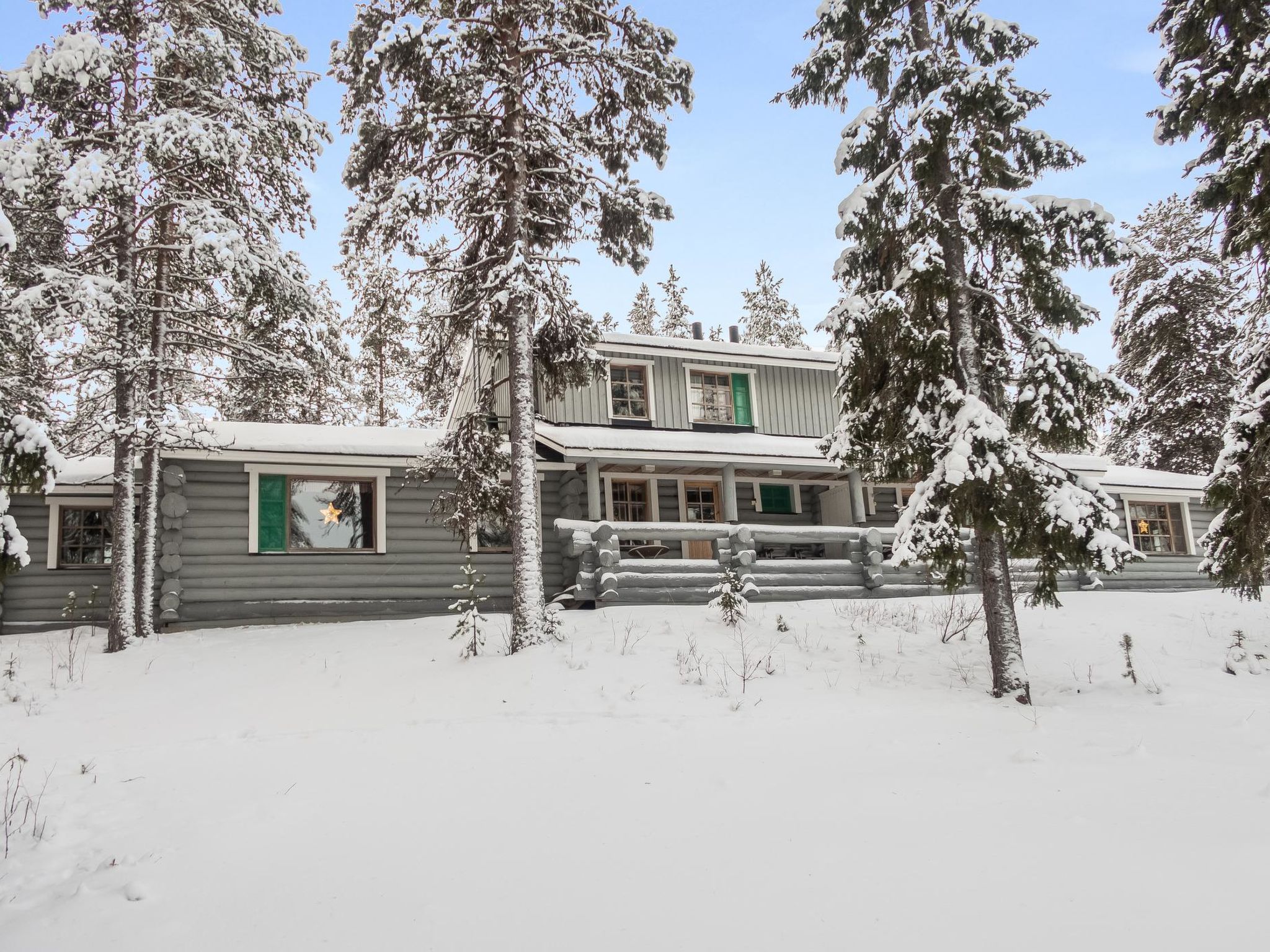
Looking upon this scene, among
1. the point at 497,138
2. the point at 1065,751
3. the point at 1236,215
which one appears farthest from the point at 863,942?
the point at 497,138

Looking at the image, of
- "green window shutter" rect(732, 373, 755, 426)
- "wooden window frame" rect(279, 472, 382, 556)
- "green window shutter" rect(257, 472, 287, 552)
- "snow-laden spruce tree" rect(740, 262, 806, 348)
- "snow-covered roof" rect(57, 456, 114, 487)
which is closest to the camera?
"snow-covered roof" rect(57, 456, 114, 487)

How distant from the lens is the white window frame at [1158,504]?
2050cm

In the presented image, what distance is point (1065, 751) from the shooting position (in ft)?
21.5

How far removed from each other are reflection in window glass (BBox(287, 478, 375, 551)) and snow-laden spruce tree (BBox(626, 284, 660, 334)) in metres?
26.2

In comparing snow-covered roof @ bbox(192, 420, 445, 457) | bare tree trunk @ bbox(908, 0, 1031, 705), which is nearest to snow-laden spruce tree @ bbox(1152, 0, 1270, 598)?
bare tree trunk @ bbox(908, 0, 1031, 705)

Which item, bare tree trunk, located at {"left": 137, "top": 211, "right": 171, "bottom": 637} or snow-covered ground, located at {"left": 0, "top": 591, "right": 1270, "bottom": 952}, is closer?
snow-covered ground, located at {"left": 0, "top": 591, "right": 1270, "bottom": 952}

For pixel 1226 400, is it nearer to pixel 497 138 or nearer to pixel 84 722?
pixel 497 138

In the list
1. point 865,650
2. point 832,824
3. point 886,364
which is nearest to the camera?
point 832,824

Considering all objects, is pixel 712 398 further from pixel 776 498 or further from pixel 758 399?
pixel 776 498

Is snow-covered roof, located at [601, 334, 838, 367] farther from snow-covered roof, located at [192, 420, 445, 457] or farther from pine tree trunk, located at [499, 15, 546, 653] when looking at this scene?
pine tree trunk, located at [499, 15, 546, 653]

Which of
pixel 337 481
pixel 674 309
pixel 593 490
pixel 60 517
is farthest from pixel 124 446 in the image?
pixel 674 309

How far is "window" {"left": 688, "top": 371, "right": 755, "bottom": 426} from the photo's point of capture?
1908 cm

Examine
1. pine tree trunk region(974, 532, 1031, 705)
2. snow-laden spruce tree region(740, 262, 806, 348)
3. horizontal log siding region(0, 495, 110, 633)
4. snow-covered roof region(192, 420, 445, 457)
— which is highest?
snow-laden spruce tree region(740, 262, 806, 348)

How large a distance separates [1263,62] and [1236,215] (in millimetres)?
1685
